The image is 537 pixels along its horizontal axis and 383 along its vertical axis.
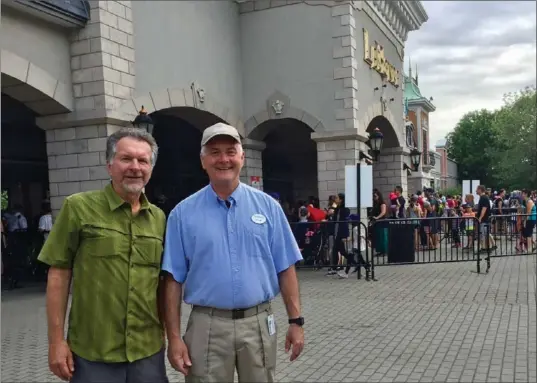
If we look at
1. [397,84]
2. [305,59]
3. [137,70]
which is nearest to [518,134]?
[397,84]

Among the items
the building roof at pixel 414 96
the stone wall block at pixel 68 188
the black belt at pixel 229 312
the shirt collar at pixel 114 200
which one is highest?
the building roof at pixel 414 96

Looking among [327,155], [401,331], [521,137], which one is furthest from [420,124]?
[401,331]

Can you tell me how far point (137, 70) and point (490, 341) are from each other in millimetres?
8832

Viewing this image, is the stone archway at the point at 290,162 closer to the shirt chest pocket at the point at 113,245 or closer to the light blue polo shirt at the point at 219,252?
the light blue polo shirt at the point at 219,252

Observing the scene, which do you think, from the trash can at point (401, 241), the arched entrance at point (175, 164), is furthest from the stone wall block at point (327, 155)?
the arched entrance at point (175, 164)

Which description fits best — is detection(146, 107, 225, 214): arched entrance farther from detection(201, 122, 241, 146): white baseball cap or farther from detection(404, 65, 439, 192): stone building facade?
detection(404, 65, 439, 192): stone building facade

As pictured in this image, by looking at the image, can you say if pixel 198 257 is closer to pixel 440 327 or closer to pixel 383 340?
pixel 383 340

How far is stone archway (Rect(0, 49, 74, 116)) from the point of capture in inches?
386

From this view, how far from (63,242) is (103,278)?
0.83ft

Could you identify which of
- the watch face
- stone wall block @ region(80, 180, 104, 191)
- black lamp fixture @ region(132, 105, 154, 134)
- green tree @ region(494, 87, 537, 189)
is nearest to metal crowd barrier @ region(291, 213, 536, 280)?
black lamp fixture @ region(132, 105, 154, 134)

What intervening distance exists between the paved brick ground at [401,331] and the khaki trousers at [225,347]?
242cm

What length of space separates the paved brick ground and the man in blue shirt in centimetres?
248

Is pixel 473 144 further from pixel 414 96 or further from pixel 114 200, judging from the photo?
pixel 114 200

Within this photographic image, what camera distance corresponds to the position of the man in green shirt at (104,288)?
2.75 m
